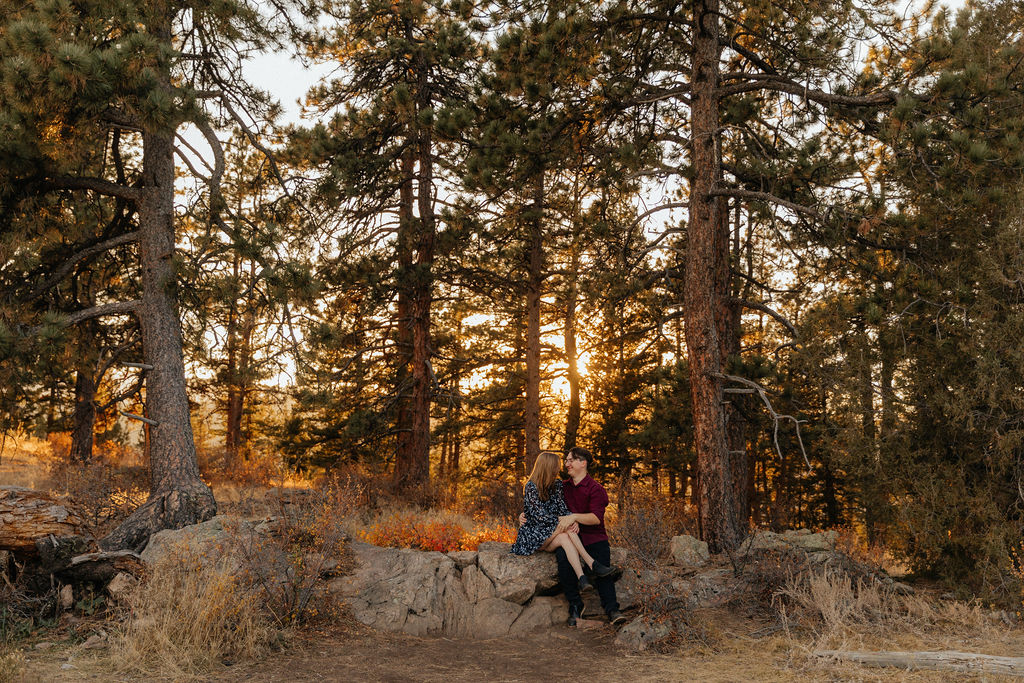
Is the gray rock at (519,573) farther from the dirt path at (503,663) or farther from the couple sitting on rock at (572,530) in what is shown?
the dirt path at (503,663)

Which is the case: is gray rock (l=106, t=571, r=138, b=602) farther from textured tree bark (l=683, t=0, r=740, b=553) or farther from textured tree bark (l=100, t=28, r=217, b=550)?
textured tree bark (l=683, t=0, r=740, b=553)

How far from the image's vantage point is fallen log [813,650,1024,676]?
5262mm

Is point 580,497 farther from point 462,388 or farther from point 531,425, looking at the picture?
point 462,388

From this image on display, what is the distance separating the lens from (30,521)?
6648 millimetres

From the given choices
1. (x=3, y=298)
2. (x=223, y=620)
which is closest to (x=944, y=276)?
(x=223, y=620)

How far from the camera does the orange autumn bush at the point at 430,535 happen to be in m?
8.59

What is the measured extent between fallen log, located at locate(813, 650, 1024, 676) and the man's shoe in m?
2.03

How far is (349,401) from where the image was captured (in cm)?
1738

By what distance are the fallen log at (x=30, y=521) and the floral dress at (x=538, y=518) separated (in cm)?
469

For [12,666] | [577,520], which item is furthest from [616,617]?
[12,666]

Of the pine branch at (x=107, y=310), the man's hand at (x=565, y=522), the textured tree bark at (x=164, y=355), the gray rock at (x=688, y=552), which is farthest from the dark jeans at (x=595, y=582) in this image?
the pine branch at (x=107, y=310)

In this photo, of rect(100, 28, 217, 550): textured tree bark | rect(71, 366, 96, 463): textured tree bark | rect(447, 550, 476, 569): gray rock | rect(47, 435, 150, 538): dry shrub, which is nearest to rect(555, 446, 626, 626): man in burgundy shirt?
rect(447, 550, 476, 569): gray rock

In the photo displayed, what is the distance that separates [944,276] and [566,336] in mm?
12821

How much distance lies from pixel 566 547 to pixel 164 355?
6.20 metres
